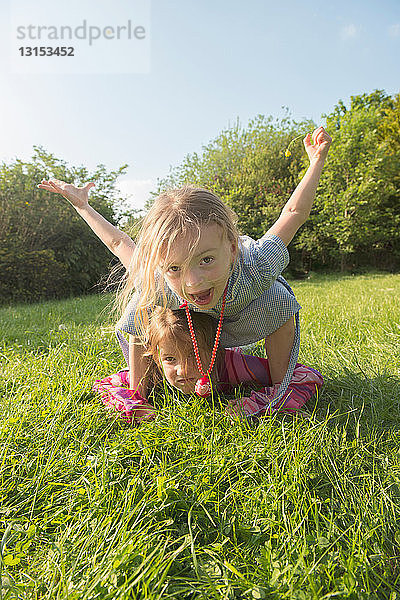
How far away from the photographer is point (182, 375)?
1858 millimetres

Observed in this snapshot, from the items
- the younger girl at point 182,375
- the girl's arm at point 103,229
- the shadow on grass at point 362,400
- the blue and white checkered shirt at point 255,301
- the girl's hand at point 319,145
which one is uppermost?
the girl's hand at point 319,145

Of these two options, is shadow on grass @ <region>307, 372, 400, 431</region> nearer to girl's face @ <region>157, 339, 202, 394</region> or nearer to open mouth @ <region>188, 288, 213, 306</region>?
girl's face @ <region>157, 339, 202, 394</region>

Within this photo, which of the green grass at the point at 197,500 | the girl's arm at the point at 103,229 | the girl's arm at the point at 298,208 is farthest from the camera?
the girl's arm at the point at 103,229

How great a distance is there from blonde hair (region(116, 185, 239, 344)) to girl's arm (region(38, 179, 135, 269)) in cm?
35

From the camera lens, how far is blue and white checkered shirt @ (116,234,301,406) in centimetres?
180

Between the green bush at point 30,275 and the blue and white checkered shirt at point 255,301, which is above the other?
the blue and white checkered shirt at point 255,301

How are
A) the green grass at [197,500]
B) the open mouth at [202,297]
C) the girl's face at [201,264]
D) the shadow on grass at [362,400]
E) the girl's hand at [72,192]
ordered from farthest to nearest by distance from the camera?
the girl's hand at [72,192] < the shadow on grass at [362,400] < the open mouth at [202,297] < the girl's face at [201,264] < the green grass at [197,500]

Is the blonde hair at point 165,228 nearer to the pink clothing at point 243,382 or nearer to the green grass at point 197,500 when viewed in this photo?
the pink clothing at point 243,382

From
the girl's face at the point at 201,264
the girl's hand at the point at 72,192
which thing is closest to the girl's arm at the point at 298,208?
the girl's face at the point at 201,264

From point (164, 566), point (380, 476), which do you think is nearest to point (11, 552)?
point (164, 566)

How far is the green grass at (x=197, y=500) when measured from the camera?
1025 millimetres

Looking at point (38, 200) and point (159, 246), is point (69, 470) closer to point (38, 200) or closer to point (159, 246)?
point (159, 246)

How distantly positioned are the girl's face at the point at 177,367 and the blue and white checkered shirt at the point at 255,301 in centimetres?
17

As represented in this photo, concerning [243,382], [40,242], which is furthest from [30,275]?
[243,382]
